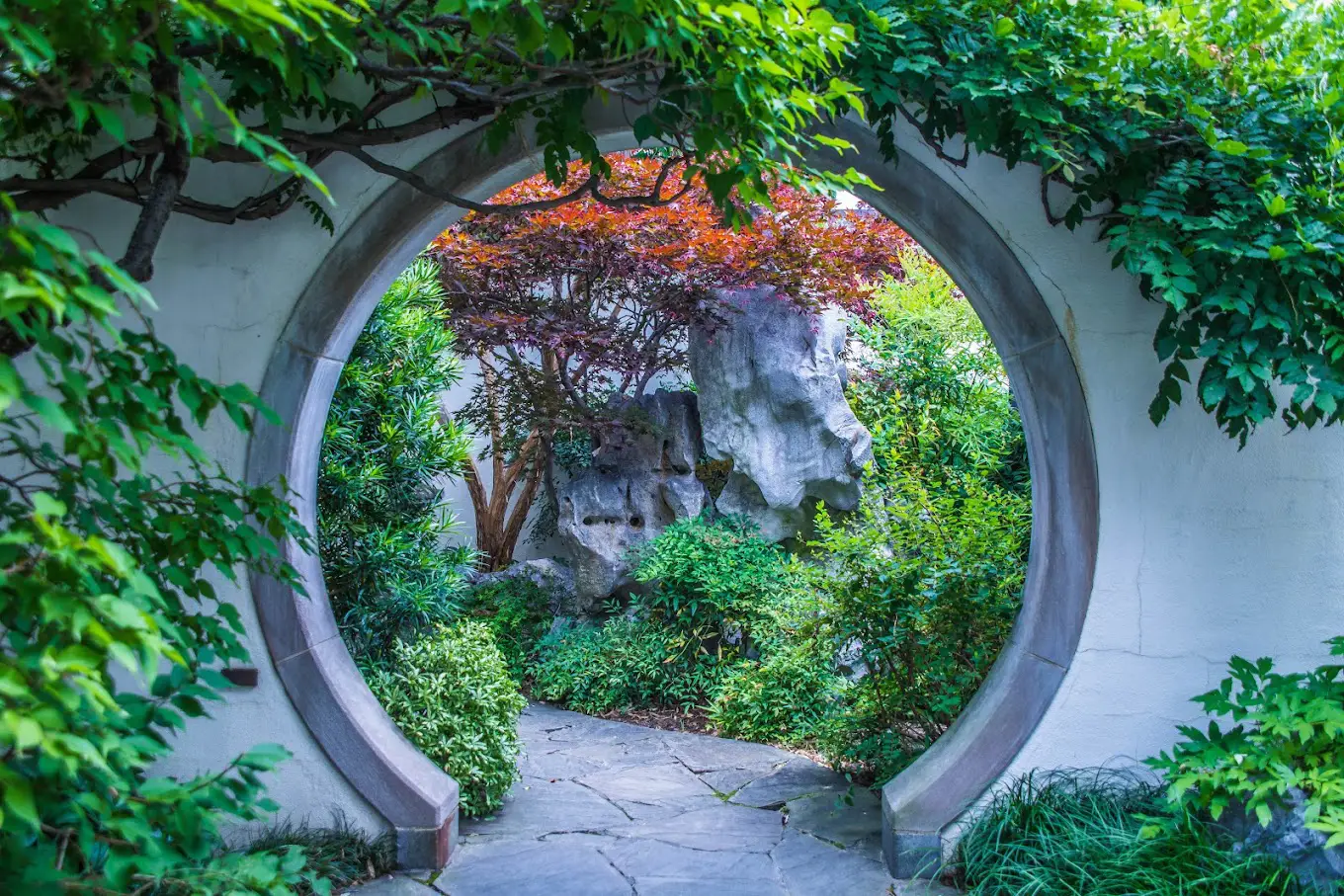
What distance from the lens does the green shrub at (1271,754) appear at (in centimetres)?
239

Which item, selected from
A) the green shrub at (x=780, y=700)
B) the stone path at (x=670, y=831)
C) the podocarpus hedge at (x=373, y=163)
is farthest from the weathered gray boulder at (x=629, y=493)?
the podocarpus hedge at (x=373, y=163)

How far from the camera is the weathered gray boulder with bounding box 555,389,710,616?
6793 mm

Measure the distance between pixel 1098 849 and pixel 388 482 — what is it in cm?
301

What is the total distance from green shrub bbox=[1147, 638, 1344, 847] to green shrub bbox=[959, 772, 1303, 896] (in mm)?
119

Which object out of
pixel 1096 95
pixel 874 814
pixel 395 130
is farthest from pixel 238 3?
pixel 874 814

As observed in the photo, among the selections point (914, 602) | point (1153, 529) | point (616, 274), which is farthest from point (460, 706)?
point (616, 274)

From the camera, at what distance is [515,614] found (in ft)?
22.6

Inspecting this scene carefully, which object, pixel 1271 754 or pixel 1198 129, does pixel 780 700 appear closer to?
pixel 1271 754

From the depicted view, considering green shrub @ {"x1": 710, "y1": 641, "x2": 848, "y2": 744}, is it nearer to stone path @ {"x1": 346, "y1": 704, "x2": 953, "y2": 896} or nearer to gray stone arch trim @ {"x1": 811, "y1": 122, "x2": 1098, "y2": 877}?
stone path @ {"x1": 346, "y1": 704, "x2": 953, "y2": 896}

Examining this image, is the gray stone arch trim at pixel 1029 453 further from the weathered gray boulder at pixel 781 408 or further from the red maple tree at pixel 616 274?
the weathered gray boulder at pixel 781 408

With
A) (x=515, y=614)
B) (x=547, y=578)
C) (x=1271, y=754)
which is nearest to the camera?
(x=1271, y=754)

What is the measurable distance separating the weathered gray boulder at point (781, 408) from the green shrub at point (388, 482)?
2285mm

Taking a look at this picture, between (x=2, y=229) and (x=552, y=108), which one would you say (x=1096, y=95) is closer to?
(x=552, y=108)

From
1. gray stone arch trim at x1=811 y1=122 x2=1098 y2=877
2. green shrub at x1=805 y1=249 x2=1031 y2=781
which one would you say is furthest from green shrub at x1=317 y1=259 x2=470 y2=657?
gray stone arch trim at x1=811 y1=122 x2=1098 y2=877
